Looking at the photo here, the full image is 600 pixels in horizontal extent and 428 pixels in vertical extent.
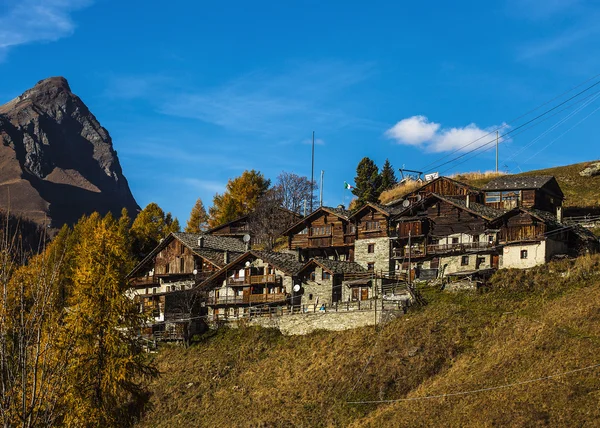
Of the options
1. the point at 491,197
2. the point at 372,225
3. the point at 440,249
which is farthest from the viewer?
the point at 491,197

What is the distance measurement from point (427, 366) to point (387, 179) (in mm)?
62848

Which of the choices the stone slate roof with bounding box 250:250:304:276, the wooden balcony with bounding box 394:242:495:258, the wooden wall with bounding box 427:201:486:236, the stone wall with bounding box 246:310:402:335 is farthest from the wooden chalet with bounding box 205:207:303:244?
the stone wall with bounding box 246:310:402:335

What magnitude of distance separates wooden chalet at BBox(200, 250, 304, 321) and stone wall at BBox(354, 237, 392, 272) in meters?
7.07

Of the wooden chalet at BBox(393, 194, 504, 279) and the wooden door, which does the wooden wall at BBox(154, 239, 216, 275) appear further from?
the wooden door

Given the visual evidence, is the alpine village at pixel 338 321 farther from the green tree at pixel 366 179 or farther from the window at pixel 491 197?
the green tree at pixel 366 179

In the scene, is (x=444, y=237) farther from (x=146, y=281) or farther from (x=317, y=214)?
(x=146, y=281)

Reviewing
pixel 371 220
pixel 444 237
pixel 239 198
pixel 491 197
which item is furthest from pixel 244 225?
pixel 444 237

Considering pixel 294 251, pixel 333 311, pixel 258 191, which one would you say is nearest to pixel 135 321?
pixel 333 311

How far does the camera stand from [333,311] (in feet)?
196

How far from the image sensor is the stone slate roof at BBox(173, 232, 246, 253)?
Answer: 262 ft

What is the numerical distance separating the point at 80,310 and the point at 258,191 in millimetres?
76820

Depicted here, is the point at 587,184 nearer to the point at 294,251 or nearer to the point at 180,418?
the point at 294,251

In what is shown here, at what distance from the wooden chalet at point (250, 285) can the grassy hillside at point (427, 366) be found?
5.60m

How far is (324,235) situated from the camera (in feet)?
261
